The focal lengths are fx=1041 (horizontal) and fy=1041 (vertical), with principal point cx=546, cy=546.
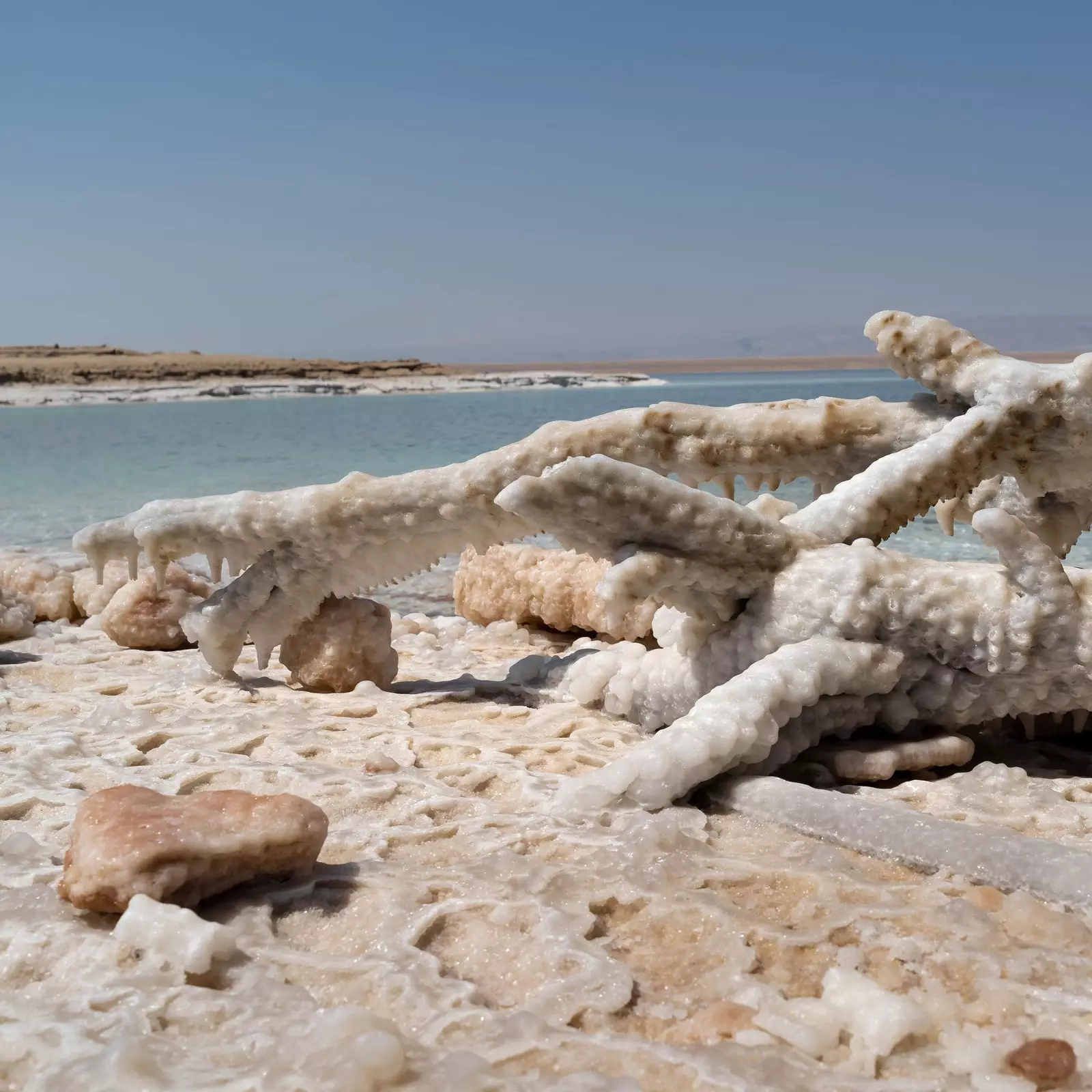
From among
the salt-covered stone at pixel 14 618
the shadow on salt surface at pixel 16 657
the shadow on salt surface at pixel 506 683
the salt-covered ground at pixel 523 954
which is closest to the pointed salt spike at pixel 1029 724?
the salt-covered ground at pixel 523 954

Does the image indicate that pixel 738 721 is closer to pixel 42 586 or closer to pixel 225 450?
pixel 42 586

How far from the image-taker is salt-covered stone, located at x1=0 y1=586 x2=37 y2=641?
4.32 meters

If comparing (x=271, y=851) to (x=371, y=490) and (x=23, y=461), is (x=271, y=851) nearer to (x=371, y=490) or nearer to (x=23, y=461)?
(x=371, y=490)

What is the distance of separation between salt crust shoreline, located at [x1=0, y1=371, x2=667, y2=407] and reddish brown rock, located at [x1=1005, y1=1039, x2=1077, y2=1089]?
1753 inches

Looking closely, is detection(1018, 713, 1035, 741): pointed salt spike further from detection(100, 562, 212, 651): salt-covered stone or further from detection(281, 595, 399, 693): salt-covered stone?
detection(100, 562, 212, 651): salt-covered stone

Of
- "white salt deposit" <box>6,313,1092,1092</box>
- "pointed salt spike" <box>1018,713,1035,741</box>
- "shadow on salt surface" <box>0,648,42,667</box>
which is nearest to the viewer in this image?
"white salt deposit" <box>6,313,1092,1092</box>

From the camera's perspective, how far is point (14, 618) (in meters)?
4.34

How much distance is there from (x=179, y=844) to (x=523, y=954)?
57cm

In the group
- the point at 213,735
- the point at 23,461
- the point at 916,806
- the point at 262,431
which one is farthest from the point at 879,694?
the point at 262,431

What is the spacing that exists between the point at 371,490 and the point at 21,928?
169 centimetres

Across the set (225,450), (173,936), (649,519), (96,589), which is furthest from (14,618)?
(225,450)

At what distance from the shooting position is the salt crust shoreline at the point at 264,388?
42.6 m

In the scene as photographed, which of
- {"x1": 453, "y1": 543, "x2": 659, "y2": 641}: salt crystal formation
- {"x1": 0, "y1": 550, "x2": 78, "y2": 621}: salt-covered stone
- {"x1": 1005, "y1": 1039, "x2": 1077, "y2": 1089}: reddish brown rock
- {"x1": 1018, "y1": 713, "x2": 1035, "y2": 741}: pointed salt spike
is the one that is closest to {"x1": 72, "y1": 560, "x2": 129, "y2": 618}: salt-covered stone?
{"x1": 0, "y1": 550, "x2": 78, "y2": 621}: salt-covered stone

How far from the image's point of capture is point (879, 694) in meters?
2.48
